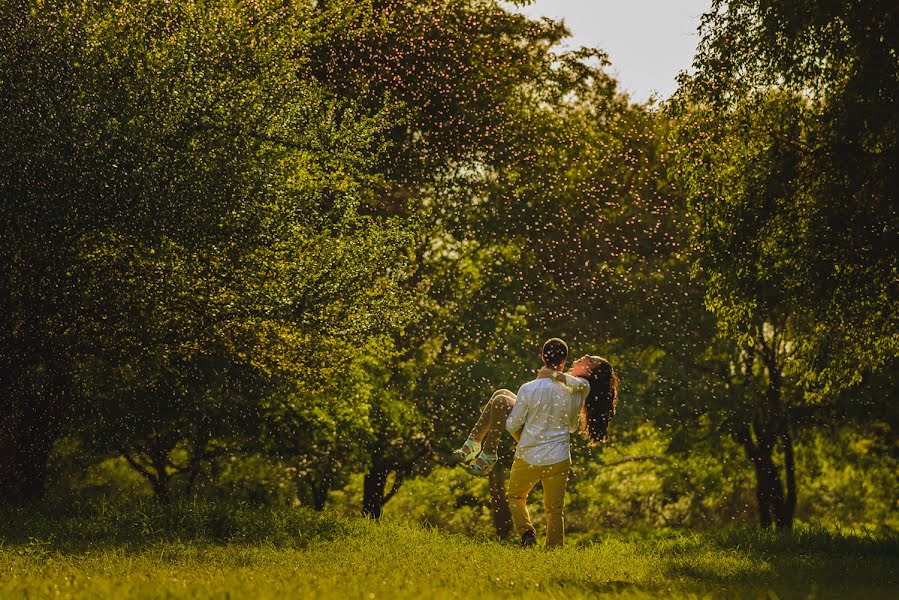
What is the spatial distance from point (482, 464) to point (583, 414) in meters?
1.26

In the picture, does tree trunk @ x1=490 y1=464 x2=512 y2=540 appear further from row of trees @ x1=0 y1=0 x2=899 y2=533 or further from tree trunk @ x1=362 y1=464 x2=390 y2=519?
row of trees @ x1=0 y1=0 x2=899 y2=533

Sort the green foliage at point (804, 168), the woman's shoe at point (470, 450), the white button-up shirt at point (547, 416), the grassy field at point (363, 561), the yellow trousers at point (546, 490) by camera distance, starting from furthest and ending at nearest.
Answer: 1. the green foliage at point (804, 168)
2. the woman's shoe at point (470, 450)
3. the yellow trousers at point (546, 490)
4. the white button-up shirt at point (547, 416)
5. the grassy field at point (363, 561)

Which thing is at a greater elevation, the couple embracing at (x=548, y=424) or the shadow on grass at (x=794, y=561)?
the couple embracing at (x=548, y=424)

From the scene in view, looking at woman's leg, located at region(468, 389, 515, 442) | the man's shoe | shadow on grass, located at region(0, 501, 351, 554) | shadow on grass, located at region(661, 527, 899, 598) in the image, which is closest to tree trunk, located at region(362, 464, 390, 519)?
shadow on grass, located at region(0, 501, 351, 554)

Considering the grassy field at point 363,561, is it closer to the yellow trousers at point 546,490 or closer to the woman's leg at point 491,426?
the yellow trousers at point 546,490

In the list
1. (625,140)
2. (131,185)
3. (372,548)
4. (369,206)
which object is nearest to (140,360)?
(131,185)

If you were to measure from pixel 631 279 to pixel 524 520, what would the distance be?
13.9 m

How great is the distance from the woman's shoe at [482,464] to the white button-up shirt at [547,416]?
0.43m

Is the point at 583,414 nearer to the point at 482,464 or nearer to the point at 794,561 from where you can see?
the point at 482,464

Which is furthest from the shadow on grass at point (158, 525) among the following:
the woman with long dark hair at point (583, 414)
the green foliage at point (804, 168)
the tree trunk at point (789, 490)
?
the tree trunk at point (789, 490)

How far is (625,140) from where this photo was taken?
25.9m

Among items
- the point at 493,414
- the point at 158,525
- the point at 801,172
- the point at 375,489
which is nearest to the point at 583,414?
the point at 493,414

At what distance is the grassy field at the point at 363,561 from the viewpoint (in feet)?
22.5

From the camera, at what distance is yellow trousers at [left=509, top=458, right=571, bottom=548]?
10.7 metres
